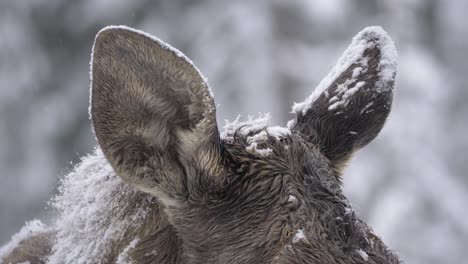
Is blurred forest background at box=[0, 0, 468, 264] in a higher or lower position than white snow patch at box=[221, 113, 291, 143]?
higher

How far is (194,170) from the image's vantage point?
3.18 m

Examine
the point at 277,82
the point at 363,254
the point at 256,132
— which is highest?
the point at 277,82

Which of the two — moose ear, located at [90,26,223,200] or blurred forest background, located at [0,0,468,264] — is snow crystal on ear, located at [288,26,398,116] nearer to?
moose ear, located at [90,26,223,200]

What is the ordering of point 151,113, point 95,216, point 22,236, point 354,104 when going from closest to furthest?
point 151,113 → point 95,216 → point 354,104 → point 22,236

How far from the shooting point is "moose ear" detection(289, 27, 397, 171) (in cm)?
370

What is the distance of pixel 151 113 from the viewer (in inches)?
122

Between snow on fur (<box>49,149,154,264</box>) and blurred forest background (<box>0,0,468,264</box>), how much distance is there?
321 inches

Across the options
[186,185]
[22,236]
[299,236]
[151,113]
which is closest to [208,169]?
[186,185]

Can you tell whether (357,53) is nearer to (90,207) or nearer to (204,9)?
(90,207)

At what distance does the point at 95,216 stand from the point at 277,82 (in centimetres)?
937

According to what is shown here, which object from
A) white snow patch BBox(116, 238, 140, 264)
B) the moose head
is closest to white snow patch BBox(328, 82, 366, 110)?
the moose head

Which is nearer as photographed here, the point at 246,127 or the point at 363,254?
the point at 363,254

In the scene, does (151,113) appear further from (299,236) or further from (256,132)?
(299,236)

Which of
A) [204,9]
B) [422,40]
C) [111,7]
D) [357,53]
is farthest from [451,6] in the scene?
[357,53]
